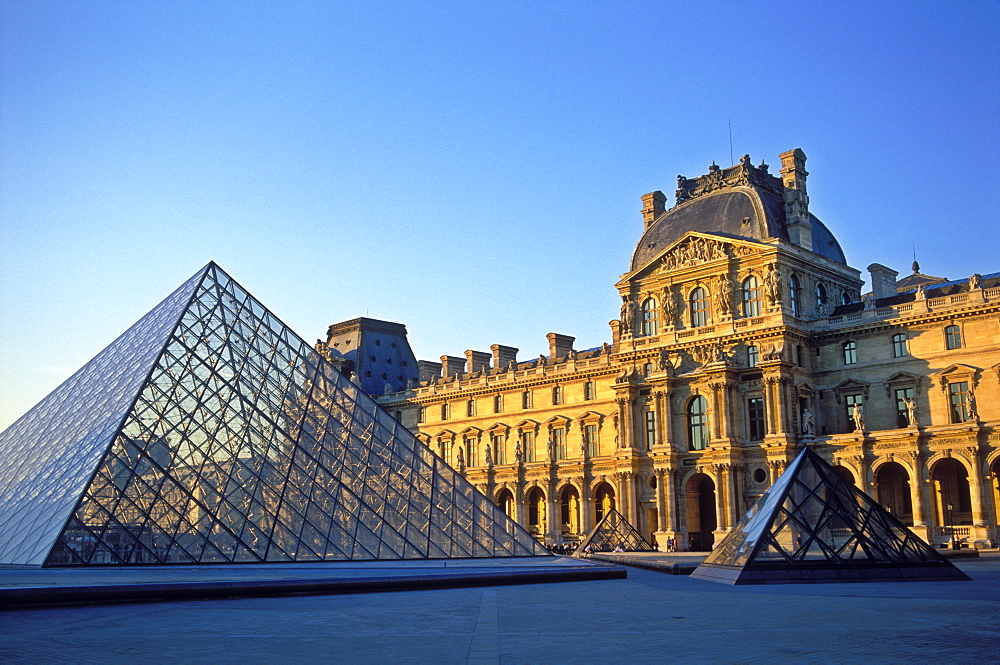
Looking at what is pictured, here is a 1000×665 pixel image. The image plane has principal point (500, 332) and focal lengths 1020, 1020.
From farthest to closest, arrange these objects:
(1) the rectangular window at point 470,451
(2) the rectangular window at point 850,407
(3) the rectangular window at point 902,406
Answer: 1. (1) the rectangular window at point 470,451
2. (2) the rectangular window at point 850,407
3. (3) the rectangular window at point 902,406

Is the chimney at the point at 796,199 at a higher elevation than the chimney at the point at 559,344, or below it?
higher

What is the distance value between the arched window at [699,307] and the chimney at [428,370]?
23.8m

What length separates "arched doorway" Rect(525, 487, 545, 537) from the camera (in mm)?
57594

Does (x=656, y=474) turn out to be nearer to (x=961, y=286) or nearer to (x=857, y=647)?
(x=961, y=286)

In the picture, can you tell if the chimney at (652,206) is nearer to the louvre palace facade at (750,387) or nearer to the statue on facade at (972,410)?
the louvre palace facade at (750,387)

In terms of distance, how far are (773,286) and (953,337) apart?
7744mm

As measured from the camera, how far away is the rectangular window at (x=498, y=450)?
59906 millimetres

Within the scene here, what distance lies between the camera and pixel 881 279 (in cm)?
5053

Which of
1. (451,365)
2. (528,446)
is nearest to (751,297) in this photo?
(528,446)

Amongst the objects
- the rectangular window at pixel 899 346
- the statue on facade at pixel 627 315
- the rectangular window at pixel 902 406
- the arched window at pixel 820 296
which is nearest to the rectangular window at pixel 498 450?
the statue on facade at pixel 627 315

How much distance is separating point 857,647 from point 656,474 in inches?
1592

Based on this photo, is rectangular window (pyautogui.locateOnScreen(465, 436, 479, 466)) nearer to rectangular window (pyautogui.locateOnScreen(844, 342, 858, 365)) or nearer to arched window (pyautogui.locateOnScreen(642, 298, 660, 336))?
arched window (pyautogui.locateOnScreen(642, 298, 660, 336))

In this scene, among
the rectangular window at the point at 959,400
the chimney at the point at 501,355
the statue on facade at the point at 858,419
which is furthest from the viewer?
the chimney at the point at 501,355

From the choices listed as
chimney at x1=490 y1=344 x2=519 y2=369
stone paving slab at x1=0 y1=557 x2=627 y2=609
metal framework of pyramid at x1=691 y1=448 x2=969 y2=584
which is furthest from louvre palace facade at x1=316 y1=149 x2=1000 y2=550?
stone paving slab at x1=0 y1=557 x2=627 y2=609
